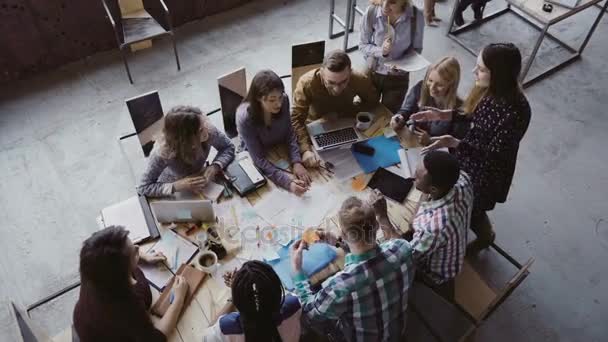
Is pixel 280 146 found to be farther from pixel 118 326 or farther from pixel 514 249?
pixel 514 249

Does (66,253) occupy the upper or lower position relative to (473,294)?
lower

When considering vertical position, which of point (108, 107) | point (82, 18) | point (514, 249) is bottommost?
point (514, 249)

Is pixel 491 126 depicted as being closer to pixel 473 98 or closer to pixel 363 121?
pixel 473 98

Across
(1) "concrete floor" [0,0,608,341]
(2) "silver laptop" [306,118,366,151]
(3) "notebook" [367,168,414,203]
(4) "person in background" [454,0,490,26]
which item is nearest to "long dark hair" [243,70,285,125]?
(2) "silver laptop" [306,118,366,151]

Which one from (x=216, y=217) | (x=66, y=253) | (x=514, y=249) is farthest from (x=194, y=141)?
(x=514, y=249)

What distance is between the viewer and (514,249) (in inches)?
130

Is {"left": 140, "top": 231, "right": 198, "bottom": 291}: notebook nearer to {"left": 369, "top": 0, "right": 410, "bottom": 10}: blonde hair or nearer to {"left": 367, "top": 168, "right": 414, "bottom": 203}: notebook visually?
{"left": 367, "top": 168, "right": 414, "bottom": 203}: notebook

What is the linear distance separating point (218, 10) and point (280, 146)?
271 centimetres

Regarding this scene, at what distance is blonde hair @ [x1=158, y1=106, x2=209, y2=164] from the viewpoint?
8.00ft

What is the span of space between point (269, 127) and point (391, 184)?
0.77m

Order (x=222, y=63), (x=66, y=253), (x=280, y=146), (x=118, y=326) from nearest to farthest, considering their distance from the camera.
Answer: (x=118, y=326)
(x=280, y=146)
(x=66, y=253)
(x=222, y=63)

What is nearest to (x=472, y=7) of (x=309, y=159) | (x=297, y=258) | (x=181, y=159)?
(x=309, y=159)

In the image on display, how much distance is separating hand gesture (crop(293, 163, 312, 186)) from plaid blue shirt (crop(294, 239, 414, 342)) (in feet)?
2.20

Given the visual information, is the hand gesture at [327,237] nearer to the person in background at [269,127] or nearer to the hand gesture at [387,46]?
the person in background at [269,127]
